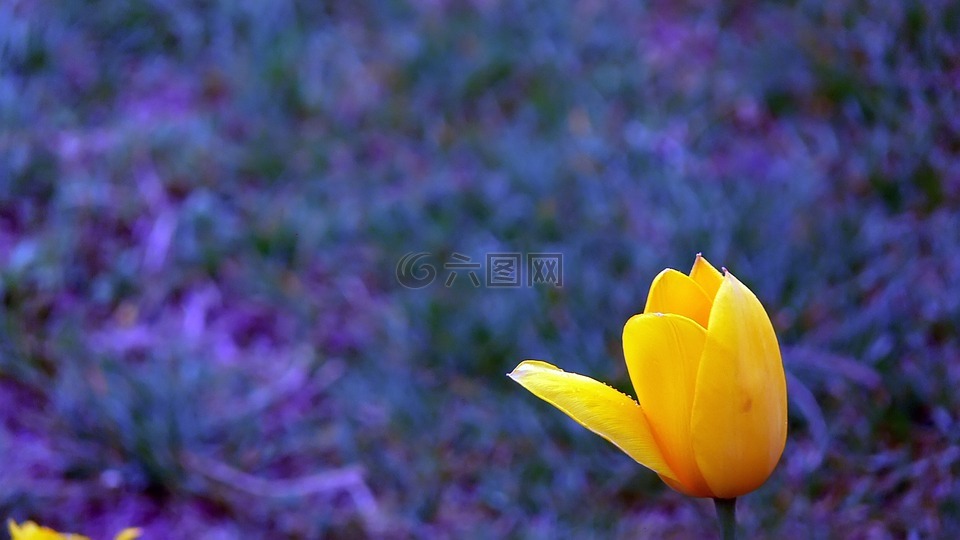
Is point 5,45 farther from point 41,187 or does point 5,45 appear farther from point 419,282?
point 419,282

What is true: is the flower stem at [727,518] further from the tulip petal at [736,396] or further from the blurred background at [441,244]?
the blurred background at [441,244]

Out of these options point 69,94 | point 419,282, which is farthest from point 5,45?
point 419,282

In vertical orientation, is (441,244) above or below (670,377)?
below

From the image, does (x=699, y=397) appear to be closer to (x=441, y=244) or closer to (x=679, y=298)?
(x=679, y=298)

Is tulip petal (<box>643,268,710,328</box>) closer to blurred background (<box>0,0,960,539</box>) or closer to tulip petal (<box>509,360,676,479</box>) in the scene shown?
tulip petal (<box>509,360,676,479</box>)

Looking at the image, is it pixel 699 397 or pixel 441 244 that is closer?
pixel 699 397

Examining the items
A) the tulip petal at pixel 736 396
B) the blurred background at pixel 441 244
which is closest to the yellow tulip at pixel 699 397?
the tulip petal at pixel 736 396

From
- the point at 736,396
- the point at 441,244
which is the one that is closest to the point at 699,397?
the point at 736,396
